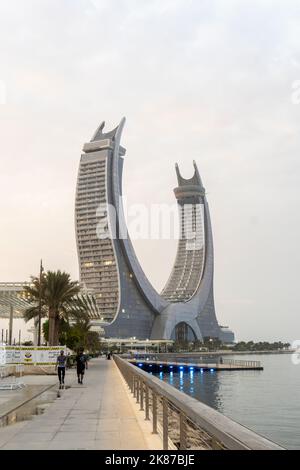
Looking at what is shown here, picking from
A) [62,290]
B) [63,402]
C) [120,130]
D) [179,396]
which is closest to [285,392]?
[62,290]

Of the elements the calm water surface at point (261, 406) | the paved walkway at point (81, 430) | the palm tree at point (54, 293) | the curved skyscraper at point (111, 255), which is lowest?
the calm water surface at point (261, 406)

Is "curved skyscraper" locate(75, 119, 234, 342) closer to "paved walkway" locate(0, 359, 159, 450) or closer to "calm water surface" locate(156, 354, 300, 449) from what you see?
"calm water surface" locate(156, 354, 300, 449)

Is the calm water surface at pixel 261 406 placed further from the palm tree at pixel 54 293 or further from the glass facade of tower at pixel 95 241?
the glass facade of tower at pixel 95 241

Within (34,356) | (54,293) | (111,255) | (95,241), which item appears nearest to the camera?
(34,356)

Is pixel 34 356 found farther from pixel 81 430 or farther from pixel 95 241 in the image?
pixel 95 241

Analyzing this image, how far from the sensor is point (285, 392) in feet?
173

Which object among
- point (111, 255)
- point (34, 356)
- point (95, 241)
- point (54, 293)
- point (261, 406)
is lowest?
point (261, 406)

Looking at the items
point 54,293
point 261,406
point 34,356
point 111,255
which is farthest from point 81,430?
point 111,255

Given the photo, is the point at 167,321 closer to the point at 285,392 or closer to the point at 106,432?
the point at 285,392

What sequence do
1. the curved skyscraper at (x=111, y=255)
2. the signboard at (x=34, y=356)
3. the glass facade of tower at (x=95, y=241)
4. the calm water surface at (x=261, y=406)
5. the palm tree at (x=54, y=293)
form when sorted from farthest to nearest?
the glass facade of tower at (x=95, y=241), the curved skyscraper at (x=111, y=255), the palm tree at (x=54, y=293), the signboard at (x=34, y=356), the calm water surface at (x=261, y=406)

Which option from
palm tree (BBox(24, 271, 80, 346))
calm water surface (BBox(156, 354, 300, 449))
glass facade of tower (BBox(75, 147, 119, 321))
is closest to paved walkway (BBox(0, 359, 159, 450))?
calm water surface (BBox(156, 354, 300, 449))

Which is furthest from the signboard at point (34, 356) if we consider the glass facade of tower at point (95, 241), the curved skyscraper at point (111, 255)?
the glass facade of tower at point (95, 241)

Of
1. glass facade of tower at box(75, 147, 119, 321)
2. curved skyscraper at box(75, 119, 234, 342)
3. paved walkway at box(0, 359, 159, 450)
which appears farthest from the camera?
glass facade of tower at box(75, 147, 119, 321)
